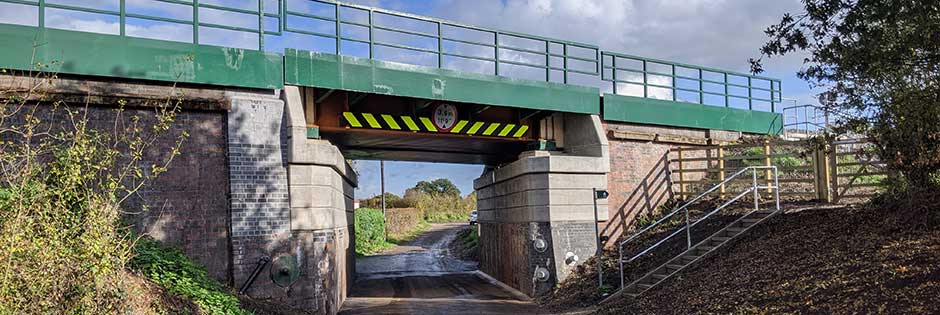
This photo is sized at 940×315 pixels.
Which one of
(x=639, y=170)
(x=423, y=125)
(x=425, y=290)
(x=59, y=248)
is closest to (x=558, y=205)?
(x=639, y=170)

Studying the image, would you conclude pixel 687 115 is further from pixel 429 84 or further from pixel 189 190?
pixel 189 190

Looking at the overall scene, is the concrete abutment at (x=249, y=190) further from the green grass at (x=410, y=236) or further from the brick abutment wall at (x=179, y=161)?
the green grass at (x=410, y=236)

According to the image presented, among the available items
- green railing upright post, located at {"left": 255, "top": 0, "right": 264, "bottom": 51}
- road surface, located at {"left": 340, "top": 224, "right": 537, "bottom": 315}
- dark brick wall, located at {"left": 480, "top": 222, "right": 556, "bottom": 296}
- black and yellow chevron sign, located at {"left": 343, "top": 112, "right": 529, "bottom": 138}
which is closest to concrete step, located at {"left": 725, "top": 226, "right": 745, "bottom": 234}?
dark brick wall, located at {"left": 480, "top": 222, "right": 556, "bottom": 296}

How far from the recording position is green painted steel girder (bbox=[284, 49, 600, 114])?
13.0 m

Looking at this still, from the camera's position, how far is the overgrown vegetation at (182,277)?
9625 mm

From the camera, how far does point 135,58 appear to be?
11.2 m

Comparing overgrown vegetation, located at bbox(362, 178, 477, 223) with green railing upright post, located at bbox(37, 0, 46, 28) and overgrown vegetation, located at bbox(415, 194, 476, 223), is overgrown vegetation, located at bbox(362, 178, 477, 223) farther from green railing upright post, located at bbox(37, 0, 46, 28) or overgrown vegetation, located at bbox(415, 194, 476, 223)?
green railing upright post, located at bbox(37, 0, 46, 28)

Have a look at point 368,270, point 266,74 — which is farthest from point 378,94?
point 368,270

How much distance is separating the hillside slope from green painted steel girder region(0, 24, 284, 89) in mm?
8096

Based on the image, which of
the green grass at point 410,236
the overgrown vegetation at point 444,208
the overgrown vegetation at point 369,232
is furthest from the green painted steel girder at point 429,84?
the overgrown vegetation at point 444,208

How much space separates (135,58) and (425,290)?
10.4 m

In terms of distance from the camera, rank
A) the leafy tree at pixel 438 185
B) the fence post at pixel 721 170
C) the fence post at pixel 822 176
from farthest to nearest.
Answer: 1. the leafy tree at pixel 438 185
2. the fence post at pixel 721 170
3. the fence post at pixel 822 176

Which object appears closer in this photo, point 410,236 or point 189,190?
point 189,190

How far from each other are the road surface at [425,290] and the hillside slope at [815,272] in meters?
3.54
